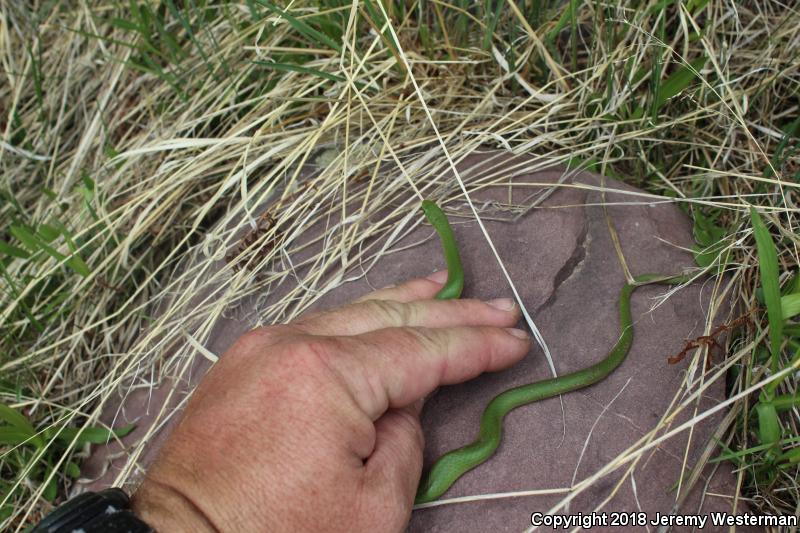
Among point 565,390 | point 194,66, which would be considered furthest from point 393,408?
point 194,66

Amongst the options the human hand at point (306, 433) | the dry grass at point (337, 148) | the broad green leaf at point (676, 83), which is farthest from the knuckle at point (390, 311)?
the broad green leaf at point (676, 83)

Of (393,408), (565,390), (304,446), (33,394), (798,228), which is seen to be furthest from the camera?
(33,394)

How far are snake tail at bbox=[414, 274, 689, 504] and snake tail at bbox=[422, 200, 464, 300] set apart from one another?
360mm

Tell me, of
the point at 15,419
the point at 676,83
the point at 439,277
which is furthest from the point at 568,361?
the point at 15,419

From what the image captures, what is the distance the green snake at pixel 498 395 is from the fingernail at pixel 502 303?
136 mm

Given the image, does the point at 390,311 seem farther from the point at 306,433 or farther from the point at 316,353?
the point at 306,433

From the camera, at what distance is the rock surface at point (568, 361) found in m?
1.90

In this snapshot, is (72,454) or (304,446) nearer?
(304,446)

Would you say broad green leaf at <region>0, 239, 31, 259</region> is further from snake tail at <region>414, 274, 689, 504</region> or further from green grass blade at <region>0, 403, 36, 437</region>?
snake tail at <region>414, 274, 689, 504</region>

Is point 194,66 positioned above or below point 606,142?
above

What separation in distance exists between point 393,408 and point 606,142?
1339mm

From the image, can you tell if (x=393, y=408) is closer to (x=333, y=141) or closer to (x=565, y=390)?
(x=565, y=390)

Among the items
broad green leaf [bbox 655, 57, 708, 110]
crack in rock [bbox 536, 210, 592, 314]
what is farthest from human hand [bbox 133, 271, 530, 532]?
broad green leaf [bbox 655, 57, 708, 110]

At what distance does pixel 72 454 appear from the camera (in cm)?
252
